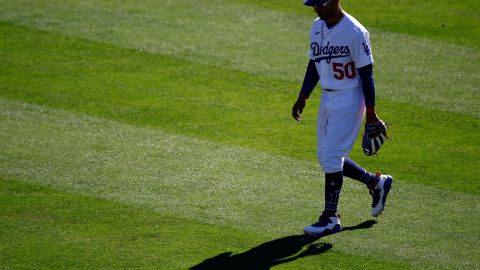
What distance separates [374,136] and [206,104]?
339 centimetres

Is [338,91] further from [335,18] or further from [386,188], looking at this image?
[386,188]

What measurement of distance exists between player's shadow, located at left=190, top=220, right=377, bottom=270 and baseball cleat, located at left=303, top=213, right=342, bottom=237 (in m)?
0.05

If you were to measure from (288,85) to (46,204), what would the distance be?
399 centimetres

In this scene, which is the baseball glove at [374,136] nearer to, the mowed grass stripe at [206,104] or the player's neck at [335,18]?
the player's neck at [335,18]

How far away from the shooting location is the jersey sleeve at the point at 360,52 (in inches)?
262

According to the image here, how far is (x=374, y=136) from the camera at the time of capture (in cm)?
683

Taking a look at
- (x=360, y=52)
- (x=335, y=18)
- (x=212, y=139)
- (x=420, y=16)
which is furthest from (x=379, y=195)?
(x=420, y=16)

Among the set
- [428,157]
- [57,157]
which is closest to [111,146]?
[57,157]

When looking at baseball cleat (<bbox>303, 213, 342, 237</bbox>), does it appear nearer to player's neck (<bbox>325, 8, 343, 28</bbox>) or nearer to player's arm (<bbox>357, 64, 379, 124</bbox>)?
player's arm (<bbox>357, 64, 379, 124</bbox>)

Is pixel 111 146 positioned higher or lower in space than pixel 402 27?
lower

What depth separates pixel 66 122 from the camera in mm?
9352

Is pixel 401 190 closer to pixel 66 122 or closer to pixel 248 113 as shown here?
pixel 248 113

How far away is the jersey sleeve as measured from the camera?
6.65m

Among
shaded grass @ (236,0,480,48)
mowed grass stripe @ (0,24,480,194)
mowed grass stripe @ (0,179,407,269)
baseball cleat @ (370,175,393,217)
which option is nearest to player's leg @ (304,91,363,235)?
mowed grass stripe @ (0,179,407,269)
